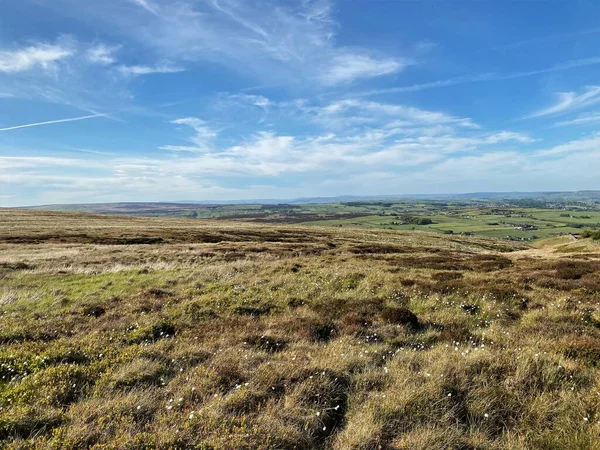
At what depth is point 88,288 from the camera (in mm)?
16250

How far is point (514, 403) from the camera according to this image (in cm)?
564

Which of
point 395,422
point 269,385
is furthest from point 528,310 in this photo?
point 269,385

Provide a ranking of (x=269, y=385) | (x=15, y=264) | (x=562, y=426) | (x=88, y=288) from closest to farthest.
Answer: (x=562, y=426) < (x=269, y=385) < (x=88, y=288) < (x=15, y=264)

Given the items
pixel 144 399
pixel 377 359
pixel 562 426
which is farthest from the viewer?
pixel 377 359

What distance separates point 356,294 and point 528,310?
5996mm

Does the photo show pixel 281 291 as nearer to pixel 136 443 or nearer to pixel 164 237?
pixel 136 443

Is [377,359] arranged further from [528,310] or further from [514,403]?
[528,310]

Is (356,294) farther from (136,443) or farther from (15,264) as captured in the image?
(15,264)

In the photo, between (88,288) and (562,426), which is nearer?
(562,426)

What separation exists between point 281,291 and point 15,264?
19.5m

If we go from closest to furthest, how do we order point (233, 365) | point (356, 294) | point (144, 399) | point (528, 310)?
point (144, 399) < point (233, 365) < point (528, 310) < point (356, 294)

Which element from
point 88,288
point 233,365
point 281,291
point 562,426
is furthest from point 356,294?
point 88,288

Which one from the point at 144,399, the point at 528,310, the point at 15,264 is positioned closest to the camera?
the point at 144,399

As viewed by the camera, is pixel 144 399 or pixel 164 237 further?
pixel 164 237
